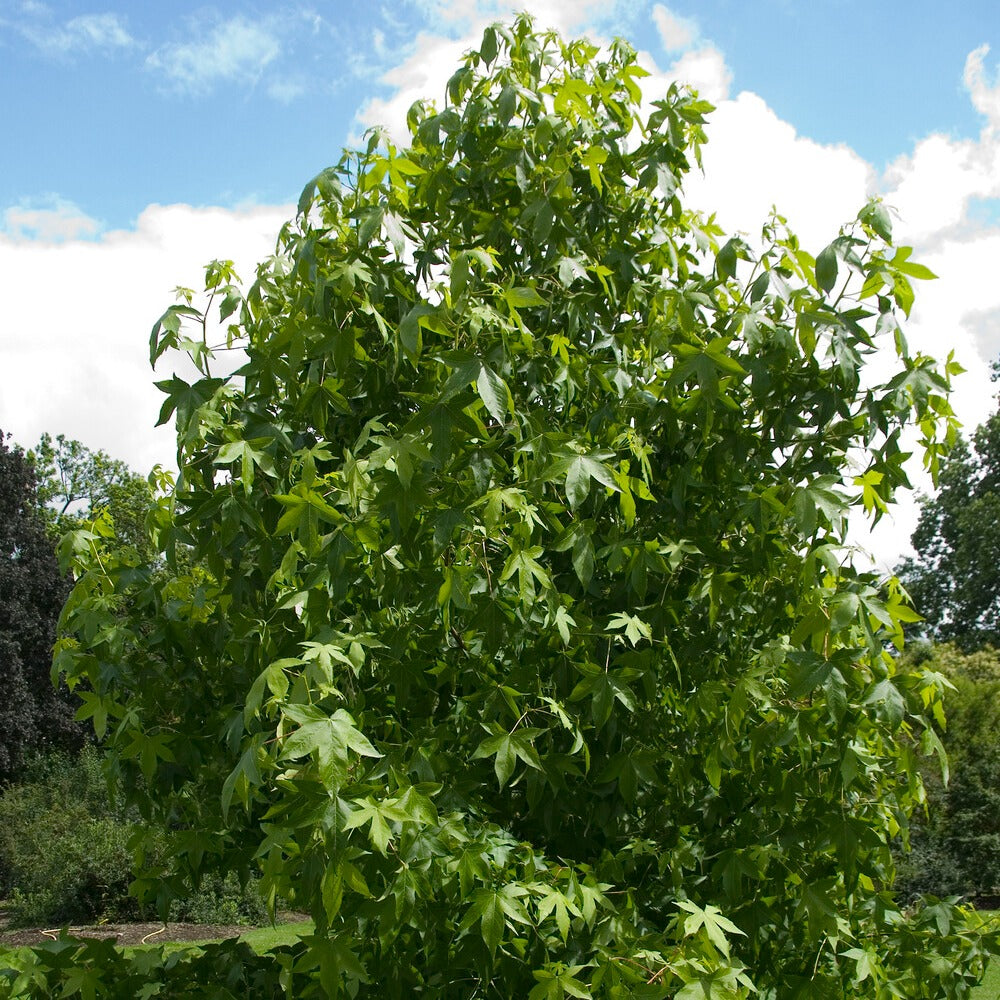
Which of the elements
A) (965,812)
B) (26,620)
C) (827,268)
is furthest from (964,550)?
(827,268)

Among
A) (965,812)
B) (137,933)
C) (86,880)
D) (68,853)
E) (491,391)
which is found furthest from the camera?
(68,853)

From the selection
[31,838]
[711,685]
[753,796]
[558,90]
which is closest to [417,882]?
[711,685]

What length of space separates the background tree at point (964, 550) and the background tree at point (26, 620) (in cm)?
2830

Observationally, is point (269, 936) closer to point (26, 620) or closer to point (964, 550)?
point (26, 620)

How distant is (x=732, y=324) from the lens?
3.38m

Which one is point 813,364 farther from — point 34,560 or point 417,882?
point 34,560

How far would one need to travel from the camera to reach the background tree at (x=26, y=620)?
80.7 feet

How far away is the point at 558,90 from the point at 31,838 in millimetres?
17074

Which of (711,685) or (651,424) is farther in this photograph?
(651,424)

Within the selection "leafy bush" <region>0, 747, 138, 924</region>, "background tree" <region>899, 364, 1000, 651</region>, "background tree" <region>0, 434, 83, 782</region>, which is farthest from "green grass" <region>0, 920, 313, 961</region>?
"background tree" <region>899, 364, 1000, 651</region>

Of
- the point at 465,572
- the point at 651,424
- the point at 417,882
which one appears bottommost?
the point at 417,882

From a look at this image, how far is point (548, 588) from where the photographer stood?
2797 mm

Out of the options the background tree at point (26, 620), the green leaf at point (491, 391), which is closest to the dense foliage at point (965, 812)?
the green leaf at point (491, 391)

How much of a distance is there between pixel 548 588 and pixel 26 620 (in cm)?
2622
